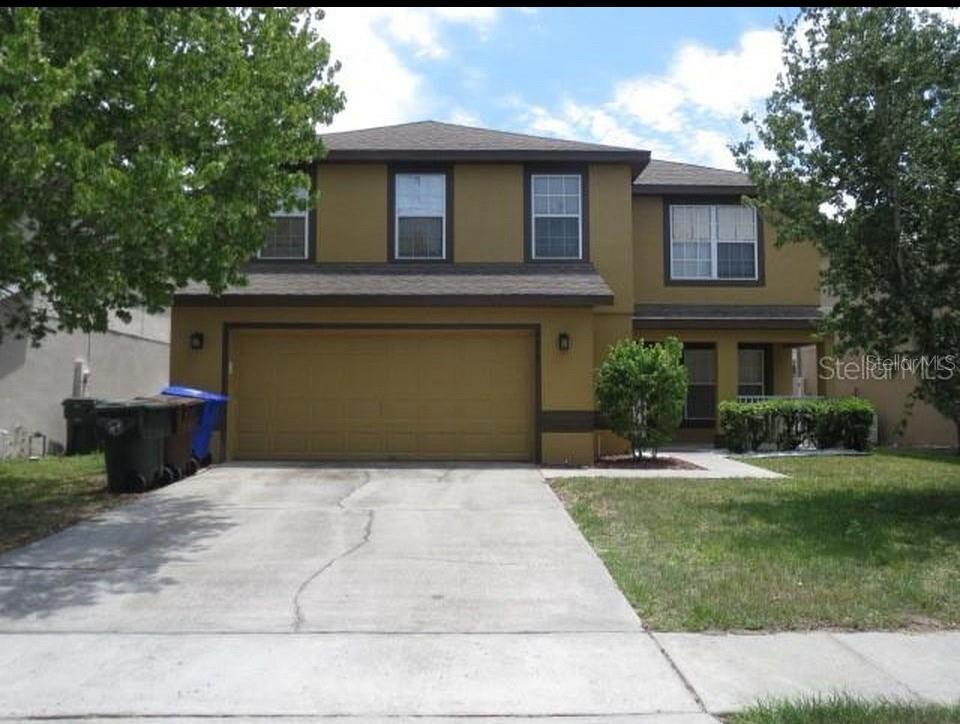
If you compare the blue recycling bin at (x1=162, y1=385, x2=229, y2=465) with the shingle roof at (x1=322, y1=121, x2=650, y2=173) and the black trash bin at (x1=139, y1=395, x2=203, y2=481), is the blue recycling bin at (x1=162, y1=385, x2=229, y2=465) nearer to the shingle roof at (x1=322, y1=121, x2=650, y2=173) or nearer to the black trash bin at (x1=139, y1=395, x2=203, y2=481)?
the black trash bin at (x1=139, y1=395, x2=203, y2=481)

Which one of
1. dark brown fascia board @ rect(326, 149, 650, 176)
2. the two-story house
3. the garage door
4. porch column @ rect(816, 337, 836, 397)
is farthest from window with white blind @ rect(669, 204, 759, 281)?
the garage door

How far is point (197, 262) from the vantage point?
10.6m

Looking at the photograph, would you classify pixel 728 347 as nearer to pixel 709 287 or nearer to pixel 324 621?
pixel 709 287

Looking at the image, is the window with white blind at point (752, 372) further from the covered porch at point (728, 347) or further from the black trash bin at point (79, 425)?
the black trash bin at point (79, 425)

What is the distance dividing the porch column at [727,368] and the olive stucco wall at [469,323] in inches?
222

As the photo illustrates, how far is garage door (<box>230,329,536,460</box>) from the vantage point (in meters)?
16.3

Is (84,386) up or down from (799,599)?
up

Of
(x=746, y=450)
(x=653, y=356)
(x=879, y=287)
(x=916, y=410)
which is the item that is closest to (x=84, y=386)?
(x=653, y=356)

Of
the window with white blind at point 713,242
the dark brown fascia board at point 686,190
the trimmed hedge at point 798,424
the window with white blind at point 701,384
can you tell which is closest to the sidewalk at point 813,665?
the trimmed hedge at point 798,424

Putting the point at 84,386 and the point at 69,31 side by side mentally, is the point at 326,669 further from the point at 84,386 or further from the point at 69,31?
the point at 84,386

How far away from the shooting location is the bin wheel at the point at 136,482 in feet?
40.9

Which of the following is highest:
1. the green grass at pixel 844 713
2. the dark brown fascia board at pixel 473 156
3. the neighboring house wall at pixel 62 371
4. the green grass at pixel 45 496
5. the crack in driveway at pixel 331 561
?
the dark brown fascia board at pixel 473 156

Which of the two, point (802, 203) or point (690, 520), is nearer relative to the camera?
point (690, 520)

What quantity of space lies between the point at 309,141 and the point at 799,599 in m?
8.08
